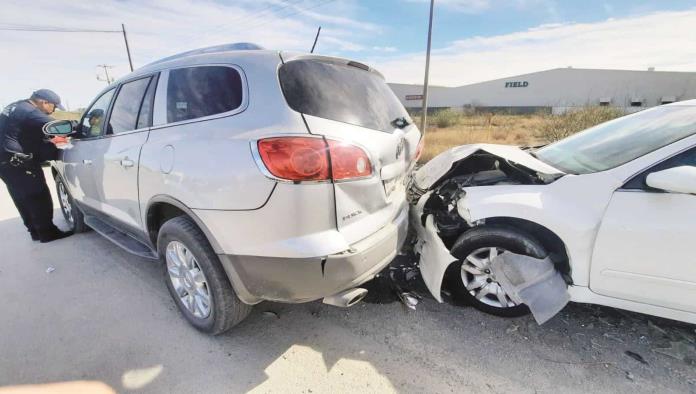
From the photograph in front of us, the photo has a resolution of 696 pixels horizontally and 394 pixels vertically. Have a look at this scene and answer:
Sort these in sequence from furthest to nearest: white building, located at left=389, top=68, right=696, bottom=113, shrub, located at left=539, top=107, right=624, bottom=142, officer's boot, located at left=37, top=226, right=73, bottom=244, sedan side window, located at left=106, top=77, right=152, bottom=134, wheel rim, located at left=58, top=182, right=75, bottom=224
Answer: white building, located at left=389, top=68, right=696, bottom=113 → shrub, located at left=539, top=107, right=624, bottom=142 → wheel rim, located at left=58, top=182, right=75, bottom=224 → officer's boot, located at left=37, top=226, right=73, bottom=244 → sedan side window, located at left=106, top=77, right=152, bottom=134

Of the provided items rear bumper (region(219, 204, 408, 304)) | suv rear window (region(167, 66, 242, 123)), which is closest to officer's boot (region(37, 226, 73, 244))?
suv rear window (region(167, 66, 242, 123))

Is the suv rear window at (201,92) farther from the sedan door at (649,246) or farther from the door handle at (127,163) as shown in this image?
the sedan door at (649,246)

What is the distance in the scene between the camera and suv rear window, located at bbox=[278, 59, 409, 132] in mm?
1946

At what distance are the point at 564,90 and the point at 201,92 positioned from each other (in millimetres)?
56449

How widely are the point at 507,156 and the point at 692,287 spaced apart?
4.46ft

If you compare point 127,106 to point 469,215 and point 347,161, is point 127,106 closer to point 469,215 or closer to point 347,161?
point 347,161

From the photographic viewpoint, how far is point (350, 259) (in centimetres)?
188

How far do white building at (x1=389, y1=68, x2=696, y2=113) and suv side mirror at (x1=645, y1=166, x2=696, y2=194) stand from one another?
124 ft

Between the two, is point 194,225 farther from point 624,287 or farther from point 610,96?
point 610,96

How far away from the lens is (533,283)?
2393 millimetres

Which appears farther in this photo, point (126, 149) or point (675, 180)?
point (126, 149)

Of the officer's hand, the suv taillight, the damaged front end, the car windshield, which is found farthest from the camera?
the officer's hand

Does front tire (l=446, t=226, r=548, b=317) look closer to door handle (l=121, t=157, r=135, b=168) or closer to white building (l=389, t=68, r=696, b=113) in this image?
door handle (l=121, t=157, r=135, b=168)

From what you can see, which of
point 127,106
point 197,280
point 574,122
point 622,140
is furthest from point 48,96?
point 574,122
